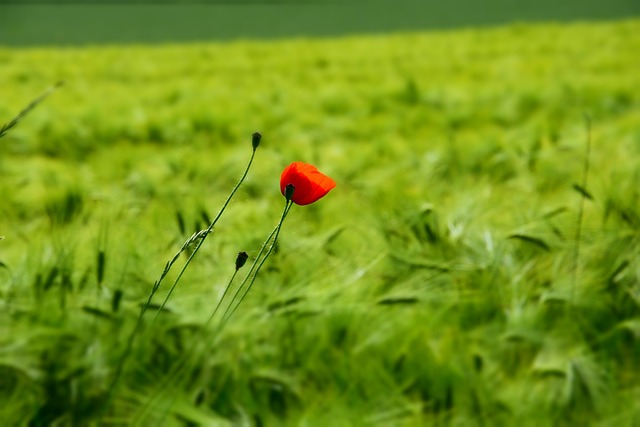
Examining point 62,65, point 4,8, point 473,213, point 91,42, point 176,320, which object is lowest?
point 176,320

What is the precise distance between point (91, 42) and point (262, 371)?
7971mm

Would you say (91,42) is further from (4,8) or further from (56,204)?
(56,204)

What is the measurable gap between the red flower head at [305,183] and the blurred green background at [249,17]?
24.6 ft

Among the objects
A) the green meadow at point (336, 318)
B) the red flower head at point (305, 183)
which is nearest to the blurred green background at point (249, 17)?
the green meadow at point (336, 318)

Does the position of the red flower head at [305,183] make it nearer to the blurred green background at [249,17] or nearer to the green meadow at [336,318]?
the green meadow at [336,318]

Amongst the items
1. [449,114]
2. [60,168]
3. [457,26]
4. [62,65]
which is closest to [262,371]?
[60,168]

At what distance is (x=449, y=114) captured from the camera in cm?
300

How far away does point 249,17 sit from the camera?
325 inches

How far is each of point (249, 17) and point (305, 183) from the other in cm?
820

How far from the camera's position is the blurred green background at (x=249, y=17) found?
779cm

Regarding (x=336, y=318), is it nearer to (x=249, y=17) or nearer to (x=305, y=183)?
(x=305, y=183)

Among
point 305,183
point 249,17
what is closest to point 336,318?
point 305,183

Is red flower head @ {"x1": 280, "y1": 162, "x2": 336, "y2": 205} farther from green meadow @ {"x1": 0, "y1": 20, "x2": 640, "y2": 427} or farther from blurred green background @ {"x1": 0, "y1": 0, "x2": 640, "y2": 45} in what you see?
blurred green background @ {"x1": 0, "y1": 0, "x2": 640, "y2": 45}

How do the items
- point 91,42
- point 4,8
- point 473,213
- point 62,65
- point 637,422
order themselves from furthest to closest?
1. point 4,8
2. point 91,42
3. point 62,65
4. point 473,213
5. point 637,422
